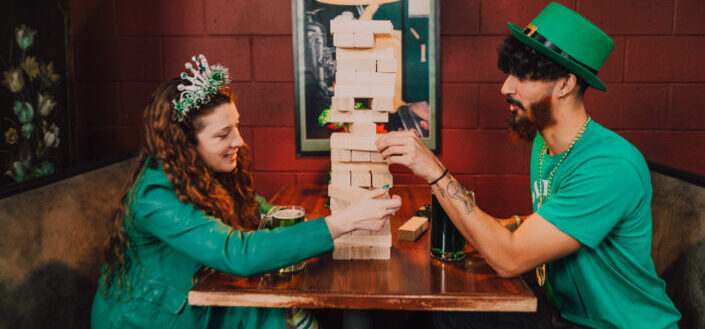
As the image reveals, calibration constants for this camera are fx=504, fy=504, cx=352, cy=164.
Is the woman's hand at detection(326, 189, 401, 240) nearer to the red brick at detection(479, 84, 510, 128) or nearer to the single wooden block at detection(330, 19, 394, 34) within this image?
the single wooden block at detection(330, 19, 394, 34)

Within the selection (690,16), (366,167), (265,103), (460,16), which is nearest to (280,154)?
(265,103)

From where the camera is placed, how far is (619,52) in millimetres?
2691

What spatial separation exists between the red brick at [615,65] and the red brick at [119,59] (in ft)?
8.00

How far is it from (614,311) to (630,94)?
66.7 inches

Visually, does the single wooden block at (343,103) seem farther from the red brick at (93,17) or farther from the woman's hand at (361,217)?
the red brick at (93,17)

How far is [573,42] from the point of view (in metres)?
1.53

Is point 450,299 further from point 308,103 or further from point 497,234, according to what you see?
point 308,103

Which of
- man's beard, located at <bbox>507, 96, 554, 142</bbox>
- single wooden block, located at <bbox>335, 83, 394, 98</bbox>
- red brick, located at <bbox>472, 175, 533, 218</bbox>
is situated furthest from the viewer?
red brick, located at <bbox>472, 175, 533, 218</bbox>

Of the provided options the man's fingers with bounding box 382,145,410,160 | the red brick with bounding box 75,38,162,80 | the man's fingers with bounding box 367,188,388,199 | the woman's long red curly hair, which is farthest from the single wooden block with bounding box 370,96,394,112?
the red brick with bounding box 75,38,162,80

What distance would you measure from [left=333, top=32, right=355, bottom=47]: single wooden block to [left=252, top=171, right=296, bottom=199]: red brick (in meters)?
1.59

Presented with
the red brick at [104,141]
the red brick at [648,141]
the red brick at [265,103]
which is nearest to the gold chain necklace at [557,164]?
the red brick at [648,141]

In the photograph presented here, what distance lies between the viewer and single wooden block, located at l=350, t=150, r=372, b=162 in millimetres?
1409

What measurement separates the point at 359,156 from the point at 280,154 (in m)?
1.53

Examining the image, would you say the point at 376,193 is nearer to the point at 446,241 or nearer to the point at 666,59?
the point at 446,241
